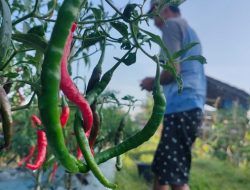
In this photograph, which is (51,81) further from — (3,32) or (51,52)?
(3,32)

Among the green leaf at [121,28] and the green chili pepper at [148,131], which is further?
the green leaf at [121,28]

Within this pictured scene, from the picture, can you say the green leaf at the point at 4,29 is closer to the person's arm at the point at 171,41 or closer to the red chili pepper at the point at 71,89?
the red chili pepper at the point at 71,89

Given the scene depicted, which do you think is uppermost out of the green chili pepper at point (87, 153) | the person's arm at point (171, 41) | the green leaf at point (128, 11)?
the person's arm at point (171, 41)

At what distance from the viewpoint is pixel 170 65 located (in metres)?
0.64

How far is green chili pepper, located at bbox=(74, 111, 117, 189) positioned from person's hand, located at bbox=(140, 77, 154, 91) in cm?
156

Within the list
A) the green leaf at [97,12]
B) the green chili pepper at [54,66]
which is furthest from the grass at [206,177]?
the green chili pepper at [54,66]

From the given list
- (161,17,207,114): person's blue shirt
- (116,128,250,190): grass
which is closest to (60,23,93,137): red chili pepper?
(161,17,207,114): person's blue shirt

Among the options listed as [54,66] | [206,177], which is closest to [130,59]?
[54,66]

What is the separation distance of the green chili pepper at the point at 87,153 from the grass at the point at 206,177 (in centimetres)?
375

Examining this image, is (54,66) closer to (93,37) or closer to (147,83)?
(93,37)

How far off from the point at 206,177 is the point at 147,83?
3.55 metres

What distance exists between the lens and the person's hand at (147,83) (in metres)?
2.09

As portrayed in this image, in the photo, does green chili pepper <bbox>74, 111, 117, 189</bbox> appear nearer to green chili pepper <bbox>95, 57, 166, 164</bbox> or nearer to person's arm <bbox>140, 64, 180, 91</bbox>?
green chili pepper <bbox>95, 57, 166, 164</bbox>

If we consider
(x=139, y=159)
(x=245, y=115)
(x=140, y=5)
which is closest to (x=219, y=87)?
(x=245, y=115)
